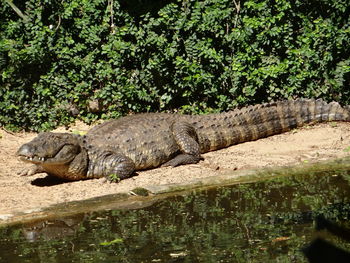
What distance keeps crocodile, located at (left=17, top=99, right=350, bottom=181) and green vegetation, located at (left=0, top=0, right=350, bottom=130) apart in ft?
1.64

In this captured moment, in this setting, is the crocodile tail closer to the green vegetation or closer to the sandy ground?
Answer: the sandy ground

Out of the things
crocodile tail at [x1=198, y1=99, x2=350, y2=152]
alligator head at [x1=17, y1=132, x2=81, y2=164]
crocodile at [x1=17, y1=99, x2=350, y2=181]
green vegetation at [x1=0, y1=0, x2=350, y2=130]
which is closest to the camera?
alligator head at [x1=17, y1=132, x2=81, y2=164]

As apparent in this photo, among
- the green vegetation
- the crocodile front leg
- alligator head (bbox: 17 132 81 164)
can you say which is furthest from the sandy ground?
the green vegetation

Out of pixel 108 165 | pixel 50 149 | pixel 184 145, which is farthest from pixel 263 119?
pixel 50 149

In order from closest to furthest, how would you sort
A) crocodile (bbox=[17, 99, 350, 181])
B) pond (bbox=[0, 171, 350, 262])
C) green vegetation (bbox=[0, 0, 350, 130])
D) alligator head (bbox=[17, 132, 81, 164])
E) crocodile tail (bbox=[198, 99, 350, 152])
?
1. pond (bbox=[0, 171, 350, 262])
2. alligator head (bbox=[17, 132, 81, 164])
3. crocodile (bbox=[17, 99, 350, 181])
4. crocodile tail (bbox=[198, 99, 350, 152])
5. green vegetation (bbox=[0, 0, 350, 130])

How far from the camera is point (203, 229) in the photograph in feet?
18.2

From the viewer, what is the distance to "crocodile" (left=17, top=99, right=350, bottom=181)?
832 cm

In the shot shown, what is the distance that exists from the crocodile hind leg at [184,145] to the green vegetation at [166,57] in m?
1.41

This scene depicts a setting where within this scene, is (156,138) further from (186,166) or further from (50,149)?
(50,149)

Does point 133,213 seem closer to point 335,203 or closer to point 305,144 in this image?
point 335,203

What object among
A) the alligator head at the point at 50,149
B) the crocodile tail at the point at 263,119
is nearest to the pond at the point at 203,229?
the alligator head at the point at 50,149

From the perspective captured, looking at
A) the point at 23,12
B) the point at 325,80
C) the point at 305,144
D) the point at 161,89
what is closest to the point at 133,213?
the point at 305,144

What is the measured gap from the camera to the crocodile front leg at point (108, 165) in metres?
8.34

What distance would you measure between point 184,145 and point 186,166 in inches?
16.9
